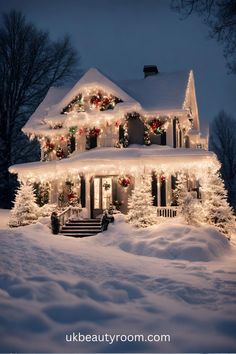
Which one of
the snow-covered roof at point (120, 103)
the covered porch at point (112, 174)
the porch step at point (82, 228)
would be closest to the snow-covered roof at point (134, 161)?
the covered porch at point (112, 174)

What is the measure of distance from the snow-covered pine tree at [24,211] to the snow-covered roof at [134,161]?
2129 mm

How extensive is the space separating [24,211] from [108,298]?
523 inches

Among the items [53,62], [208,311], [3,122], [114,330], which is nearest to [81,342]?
[114,330]

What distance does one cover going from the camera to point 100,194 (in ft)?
74.7

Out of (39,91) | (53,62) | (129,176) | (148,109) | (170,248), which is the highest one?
(53,62)

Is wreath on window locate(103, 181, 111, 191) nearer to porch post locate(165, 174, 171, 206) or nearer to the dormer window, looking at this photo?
porch post locate(165, 174, 171, 206)

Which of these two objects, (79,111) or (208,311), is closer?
(208,311)

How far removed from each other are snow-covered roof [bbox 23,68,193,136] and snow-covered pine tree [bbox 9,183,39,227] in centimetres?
521

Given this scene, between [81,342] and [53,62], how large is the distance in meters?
31.1

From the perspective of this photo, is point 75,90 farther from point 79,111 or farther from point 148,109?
point 148,109

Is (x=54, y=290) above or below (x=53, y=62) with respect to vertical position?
below

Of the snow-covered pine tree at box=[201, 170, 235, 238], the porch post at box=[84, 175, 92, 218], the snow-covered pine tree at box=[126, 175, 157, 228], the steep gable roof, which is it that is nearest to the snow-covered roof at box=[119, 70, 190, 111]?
the steep gable roof

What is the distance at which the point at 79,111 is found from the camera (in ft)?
79.5

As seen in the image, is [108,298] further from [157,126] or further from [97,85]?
[97,85]
